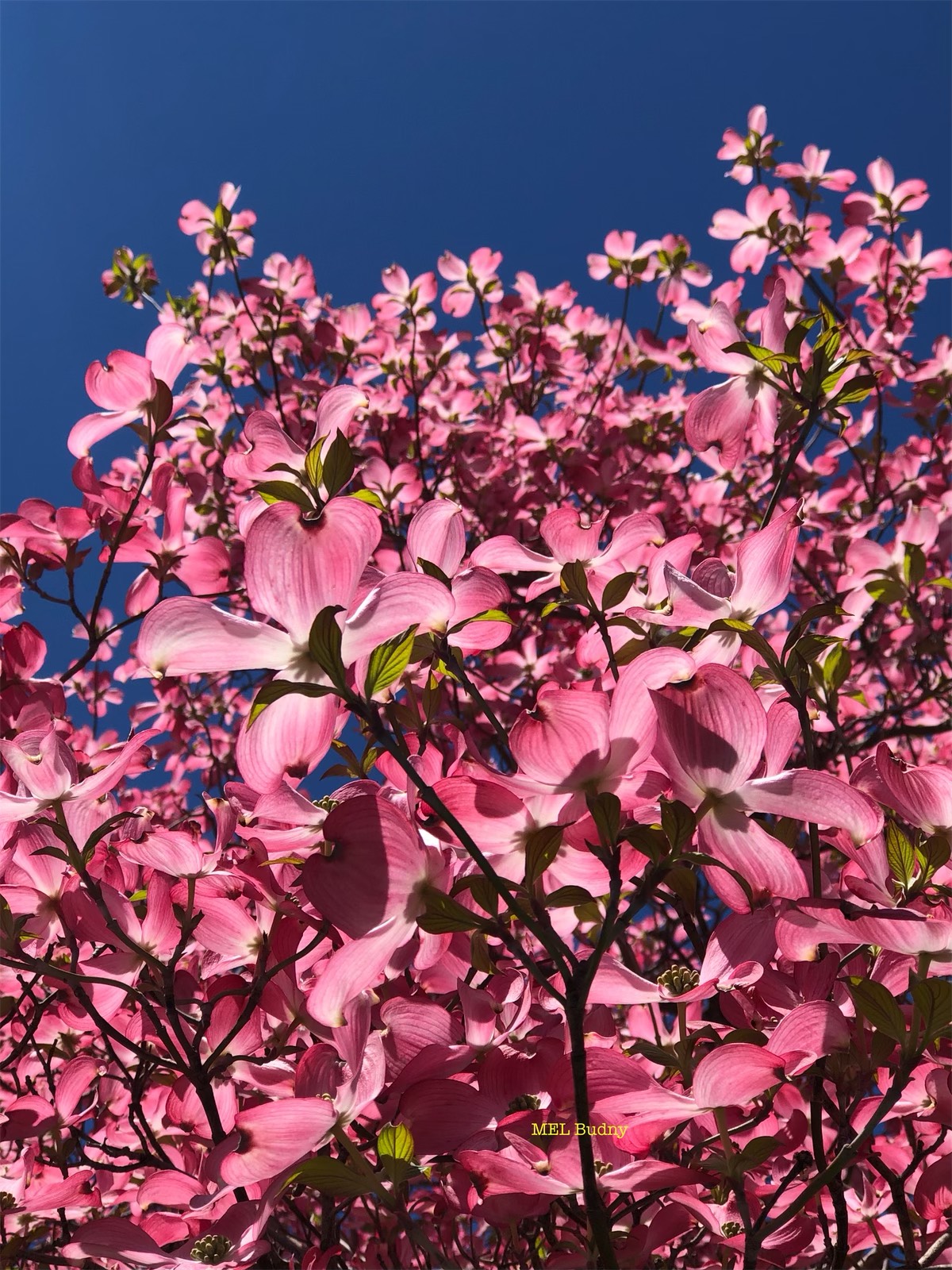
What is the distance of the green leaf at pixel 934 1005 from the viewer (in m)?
0.56

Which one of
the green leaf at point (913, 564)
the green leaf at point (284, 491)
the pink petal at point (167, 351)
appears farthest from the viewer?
the green leaf at point (913, 564)

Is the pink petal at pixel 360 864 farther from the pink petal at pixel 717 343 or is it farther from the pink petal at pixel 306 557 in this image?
the pink petal at pixel 717 343

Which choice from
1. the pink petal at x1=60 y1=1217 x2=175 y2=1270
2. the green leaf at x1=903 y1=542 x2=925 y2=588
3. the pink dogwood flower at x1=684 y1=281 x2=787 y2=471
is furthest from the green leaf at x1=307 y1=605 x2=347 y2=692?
the green leaf at x1=903 y1=542 x2=925 y2=588

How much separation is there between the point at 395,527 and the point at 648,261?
116cm

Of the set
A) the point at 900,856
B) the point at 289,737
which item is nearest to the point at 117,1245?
the point at 289,737

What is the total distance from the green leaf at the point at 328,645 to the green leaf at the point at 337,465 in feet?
0.40

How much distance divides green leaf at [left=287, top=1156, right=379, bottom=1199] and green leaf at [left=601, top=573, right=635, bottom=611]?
1.71 feet

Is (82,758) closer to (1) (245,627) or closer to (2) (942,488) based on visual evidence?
(1) (245,627)

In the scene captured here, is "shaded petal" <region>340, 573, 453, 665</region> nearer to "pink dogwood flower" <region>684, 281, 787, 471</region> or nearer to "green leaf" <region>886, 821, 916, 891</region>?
"green leaf" <region>886, 821, 916, 891</region>

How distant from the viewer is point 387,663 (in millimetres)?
519

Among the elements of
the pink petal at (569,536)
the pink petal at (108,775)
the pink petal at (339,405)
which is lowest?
the pink petal at (108,775)

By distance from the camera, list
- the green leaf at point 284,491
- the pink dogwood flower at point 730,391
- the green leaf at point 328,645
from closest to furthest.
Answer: the green leaf at point 328,645, the green leaf at point 284,491, the pink dogwood flower at point 730,391

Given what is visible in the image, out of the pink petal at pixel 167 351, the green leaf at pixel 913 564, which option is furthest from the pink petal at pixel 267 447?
the green leaf at pixel 913 564

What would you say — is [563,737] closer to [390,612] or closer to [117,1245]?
[390,612]
